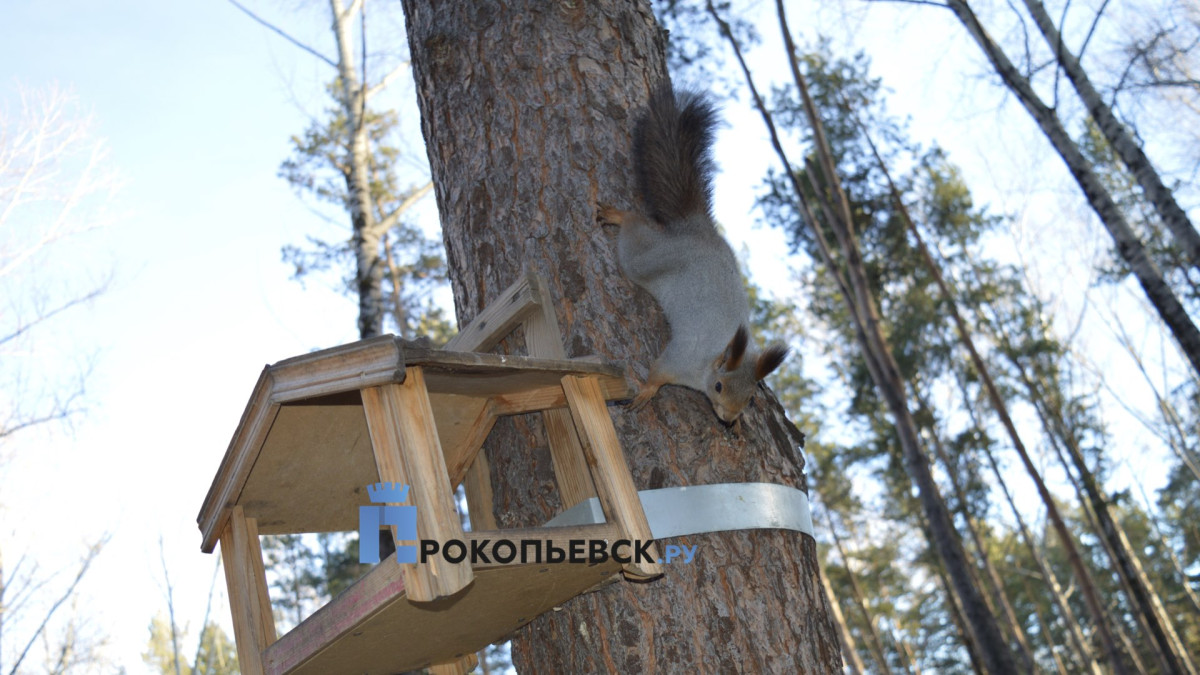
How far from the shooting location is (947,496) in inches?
603

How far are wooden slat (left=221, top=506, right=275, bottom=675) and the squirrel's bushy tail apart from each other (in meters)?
1.17

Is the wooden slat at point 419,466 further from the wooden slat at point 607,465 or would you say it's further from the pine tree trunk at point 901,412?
the pine tree trunk at point 901,412

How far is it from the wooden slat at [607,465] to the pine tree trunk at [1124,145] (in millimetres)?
6785

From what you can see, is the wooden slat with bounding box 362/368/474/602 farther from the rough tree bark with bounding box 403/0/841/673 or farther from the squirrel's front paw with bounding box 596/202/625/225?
the squirrel's front paw with bounding box 596/202/625/225

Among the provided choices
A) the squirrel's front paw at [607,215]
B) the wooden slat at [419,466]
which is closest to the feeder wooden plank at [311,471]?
the wooden slat at [419,466]

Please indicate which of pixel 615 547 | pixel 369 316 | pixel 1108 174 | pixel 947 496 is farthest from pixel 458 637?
pixel 1108 174

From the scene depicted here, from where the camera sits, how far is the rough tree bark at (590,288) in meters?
1.59

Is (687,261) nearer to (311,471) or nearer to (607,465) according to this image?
(607,465)

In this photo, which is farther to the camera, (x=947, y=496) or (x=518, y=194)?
(x=947, y=496)

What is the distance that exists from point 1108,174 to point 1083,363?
3.79 m

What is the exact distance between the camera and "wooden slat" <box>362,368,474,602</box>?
1.22 m

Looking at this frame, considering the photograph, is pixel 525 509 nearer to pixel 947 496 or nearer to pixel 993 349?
pixel 947 496

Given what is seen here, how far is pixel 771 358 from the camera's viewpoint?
235 cm

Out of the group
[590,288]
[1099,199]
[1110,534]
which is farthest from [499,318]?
[1110,534]
